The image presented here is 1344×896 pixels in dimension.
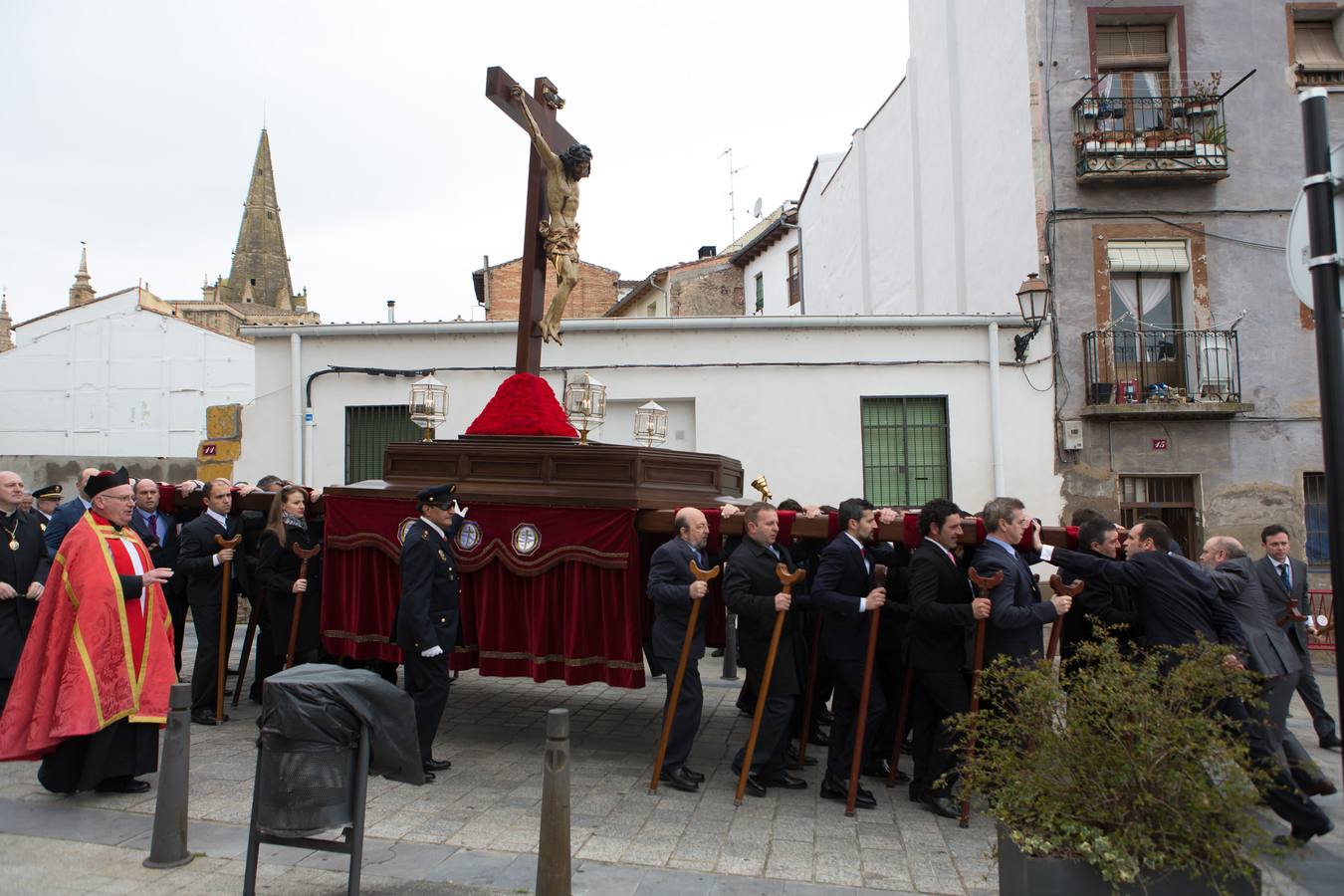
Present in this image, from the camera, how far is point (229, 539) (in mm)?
7594

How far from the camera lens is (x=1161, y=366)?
14312mm

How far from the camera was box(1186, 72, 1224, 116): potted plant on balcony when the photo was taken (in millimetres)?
14086

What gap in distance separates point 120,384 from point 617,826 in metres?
27.9

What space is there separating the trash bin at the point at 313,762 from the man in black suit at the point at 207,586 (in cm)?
382

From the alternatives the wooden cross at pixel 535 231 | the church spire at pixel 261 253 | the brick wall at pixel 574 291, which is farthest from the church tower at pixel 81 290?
the wooden cross at pixel 535 231

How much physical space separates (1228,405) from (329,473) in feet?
44.3

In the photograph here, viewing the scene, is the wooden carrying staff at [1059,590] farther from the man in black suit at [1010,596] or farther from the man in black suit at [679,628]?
the man in black suit at [679,628]

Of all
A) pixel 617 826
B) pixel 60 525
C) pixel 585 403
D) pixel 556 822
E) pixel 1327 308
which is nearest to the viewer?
pixel 1327 308

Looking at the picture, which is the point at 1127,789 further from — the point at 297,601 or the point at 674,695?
the point at 297,601

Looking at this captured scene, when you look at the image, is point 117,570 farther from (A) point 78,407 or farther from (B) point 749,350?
(A) point 78,407

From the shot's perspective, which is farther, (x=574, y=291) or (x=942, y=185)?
(x=574, y=291)

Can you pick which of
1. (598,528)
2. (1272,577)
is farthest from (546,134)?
(1272,577)

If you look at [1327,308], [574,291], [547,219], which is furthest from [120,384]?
[1327,308]

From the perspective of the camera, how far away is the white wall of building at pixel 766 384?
45.5 feet
